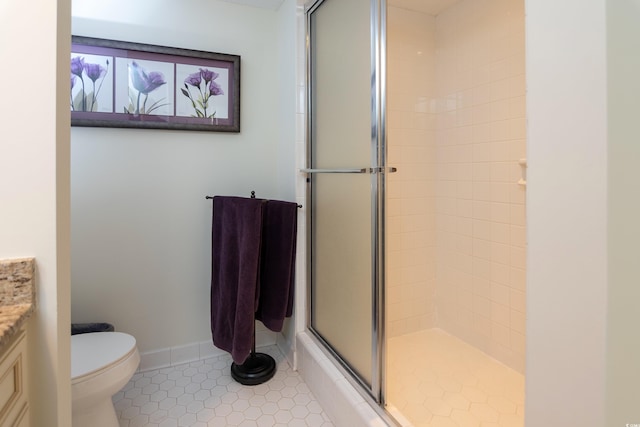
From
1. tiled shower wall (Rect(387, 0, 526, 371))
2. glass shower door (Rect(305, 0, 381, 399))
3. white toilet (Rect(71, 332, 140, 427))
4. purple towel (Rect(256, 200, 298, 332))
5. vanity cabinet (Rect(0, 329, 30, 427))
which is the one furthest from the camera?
tiled shower wall (Rect(387, 0, 526, 371))

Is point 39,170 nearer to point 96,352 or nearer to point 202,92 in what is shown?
point 96,352

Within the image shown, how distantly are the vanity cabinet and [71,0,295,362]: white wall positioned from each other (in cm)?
124

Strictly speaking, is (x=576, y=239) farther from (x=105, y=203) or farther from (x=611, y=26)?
(x=105, y=203)

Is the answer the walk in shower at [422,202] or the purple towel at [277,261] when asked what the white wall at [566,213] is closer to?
the walk in shower at [422,202]

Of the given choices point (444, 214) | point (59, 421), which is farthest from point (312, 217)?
point (59, 421)

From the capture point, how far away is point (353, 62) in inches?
61.1

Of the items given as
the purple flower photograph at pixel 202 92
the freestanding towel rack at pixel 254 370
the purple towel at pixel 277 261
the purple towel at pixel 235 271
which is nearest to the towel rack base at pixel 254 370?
the freestanding towel rack at pixel 254 370

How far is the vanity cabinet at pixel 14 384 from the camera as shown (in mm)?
703

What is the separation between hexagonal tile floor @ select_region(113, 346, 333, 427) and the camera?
1.62m

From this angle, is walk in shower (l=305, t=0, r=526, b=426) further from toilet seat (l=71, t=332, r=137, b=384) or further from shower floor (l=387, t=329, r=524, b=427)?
toilet seat (l=71, t=332, r=137, b=384)

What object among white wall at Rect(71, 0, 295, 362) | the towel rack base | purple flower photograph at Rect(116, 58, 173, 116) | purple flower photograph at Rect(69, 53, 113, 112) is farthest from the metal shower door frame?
purple flower photograph at Rect(69, 53, 113, 112)

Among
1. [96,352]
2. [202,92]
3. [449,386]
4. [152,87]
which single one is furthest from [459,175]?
[96,352]

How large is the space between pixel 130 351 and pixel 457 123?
90.0 inches

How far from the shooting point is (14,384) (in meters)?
0.76
